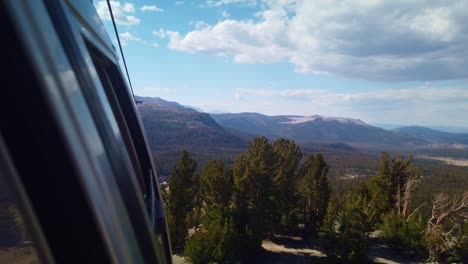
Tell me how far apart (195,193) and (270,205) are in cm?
753

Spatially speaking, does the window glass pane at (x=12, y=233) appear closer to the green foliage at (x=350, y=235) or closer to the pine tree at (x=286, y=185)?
the green foliage at (x=350, y=235)

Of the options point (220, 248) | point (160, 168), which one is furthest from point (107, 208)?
point (160, 168)

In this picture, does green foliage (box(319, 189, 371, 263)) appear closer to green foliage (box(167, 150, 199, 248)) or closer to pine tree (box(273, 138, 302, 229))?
pine tree (box(273, 138, 302, 229))

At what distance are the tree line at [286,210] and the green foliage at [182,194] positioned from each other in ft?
0.25

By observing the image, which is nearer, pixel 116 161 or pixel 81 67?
pixel 81 67

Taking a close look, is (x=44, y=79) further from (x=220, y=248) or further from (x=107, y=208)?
(x=220, y=248)

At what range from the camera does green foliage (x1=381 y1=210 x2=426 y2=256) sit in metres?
31.9

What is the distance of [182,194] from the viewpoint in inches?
1087

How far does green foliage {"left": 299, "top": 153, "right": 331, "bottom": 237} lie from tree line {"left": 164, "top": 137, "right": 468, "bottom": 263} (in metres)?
0.10

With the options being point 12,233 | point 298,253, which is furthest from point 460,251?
point 12,233

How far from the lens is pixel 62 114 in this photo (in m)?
0.71

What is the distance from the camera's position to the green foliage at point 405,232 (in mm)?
31875

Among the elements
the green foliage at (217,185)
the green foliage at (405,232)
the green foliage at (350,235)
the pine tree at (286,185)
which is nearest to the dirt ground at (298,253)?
the green foliage at (405,232)

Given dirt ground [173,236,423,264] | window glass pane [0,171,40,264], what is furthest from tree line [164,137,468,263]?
window glass pane [0,171,40,264]
